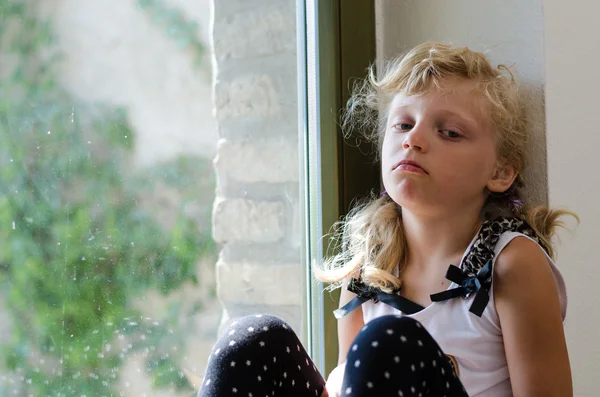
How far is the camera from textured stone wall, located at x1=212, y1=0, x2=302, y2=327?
4.09 feet

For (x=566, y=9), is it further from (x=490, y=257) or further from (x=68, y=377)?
(x=68, y=377)

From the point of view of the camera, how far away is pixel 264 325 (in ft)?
3.13

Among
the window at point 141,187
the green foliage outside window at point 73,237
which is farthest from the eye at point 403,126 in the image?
the green foliage outside window at point 73,237

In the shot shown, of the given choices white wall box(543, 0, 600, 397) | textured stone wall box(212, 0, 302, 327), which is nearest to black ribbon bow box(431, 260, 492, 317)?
white wall box(543, 0, 600, 397)

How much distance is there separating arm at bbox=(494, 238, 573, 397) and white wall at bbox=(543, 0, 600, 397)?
20 cm

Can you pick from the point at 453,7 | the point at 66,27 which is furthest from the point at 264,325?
the point at 453,7

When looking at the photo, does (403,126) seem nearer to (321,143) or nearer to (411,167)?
(411,167)

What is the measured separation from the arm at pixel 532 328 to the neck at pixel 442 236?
0.12 metres

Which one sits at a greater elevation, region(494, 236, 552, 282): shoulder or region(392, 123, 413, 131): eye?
region(392, 123, 413, 131): eye

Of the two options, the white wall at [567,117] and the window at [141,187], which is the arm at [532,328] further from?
the window at [141,187]

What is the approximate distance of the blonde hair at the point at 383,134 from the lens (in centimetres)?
114

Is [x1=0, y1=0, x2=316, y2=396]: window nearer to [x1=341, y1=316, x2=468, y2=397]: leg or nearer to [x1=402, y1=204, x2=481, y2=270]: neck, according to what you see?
[x1=402, y1=204, x2=481, y2=270]: neck

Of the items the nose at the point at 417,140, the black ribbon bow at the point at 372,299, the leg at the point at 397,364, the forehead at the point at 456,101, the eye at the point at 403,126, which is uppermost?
the forehead at the point at 456,101

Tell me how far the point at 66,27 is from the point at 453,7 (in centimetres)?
69
